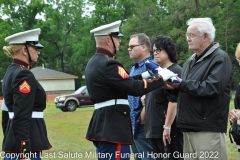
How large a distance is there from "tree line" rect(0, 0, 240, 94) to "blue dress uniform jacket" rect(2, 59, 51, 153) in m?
46.5

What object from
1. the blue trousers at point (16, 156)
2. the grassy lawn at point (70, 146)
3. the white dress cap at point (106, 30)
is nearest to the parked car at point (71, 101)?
the grassy lawn at point (70, 146)

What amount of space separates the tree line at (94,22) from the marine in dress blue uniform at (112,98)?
46.3m

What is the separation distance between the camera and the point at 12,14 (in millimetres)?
68750

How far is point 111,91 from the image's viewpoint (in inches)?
181

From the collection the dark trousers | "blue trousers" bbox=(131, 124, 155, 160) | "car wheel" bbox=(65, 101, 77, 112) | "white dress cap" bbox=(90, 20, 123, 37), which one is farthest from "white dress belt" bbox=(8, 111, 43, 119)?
"car wheel" bbox=(65, 101, 77, 112)

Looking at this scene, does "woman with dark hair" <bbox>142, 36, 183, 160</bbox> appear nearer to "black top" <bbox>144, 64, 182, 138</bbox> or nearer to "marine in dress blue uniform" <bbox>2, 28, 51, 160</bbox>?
"black top" <bbox>144, 64, 182, 138</bbox>

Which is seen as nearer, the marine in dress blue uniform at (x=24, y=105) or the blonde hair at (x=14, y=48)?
the marine in dress blue uniform at (x=24, y=105)

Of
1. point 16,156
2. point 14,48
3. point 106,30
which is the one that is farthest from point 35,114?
point 106,30

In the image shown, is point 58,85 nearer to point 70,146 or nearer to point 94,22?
point 94,22

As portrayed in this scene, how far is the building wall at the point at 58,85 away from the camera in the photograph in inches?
2537

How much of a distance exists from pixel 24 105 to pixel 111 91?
0.86 meters

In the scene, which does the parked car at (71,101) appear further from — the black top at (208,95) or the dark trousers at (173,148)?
the black top at (208,95)

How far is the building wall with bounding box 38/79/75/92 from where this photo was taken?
64.4 m

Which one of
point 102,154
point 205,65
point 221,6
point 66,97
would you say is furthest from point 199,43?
point 221,6
